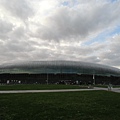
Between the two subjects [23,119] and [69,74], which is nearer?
[23,119]

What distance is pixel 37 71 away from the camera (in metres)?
88.1

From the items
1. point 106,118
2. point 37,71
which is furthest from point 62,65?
point 106,118

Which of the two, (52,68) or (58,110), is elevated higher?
(52,68)

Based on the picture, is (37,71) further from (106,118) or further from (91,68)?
(106,118)

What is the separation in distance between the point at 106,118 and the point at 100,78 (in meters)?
87.9

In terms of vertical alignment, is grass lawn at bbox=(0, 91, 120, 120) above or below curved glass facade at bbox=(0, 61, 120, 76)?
below

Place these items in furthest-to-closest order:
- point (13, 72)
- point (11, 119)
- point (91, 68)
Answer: point (91, 68) < point (13, 72) < point (11, 119)

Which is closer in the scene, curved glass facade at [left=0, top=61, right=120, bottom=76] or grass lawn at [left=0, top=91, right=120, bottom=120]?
grass lawn at [left=0, top=91, right=120, bottom=120]

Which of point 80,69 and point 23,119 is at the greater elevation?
point 80,69

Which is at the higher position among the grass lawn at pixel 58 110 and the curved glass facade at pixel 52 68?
the curved glass facade at pixel 52 68

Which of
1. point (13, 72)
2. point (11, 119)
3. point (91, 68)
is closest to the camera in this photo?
point (11, 119)

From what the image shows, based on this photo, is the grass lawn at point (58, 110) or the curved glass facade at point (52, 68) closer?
the grass lawn at point (58, 110)

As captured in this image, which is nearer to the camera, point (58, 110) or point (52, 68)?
point (58, 110)

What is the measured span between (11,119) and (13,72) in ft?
267
